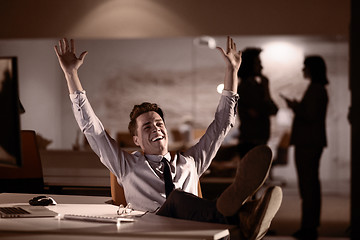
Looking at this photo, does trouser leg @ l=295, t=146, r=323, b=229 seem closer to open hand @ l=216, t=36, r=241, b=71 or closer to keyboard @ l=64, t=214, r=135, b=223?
open hand @ l=216, t=36, r=241, b=71

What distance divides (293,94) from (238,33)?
2.53 feet

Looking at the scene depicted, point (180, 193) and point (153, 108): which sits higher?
point (153, 108)

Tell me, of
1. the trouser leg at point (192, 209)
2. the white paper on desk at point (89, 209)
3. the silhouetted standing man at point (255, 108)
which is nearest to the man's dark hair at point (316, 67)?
the silhouetted standing man at point (255, 108)

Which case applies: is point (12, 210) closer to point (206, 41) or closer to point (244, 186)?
point (244, 186)

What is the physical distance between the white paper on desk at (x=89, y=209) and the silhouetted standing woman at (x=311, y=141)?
3.52 metres

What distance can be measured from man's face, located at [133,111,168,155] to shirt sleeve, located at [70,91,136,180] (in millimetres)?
94

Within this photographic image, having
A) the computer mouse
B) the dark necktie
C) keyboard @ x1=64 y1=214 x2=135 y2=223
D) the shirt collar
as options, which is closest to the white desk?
keyboard @ x1=64 y1=214 x2=135 y2=223

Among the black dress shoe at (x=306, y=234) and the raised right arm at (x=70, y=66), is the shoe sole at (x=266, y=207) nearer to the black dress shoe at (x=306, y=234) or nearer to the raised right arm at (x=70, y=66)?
the raised right arm at (x=70, y=66)

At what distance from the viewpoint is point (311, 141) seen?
582 cm

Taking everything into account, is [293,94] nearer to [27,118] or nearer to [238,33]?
[238,33]

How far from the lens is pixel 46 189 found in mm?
4051

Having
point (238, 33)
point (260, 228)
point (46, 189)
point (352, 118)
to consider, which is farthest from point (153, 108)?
point (238, 33)

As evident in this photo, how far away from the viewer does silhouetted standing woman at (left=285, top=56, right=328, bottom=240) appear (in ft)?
19.1

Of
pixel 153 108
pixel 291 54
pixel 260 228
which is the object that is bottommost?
pixel 260 228
